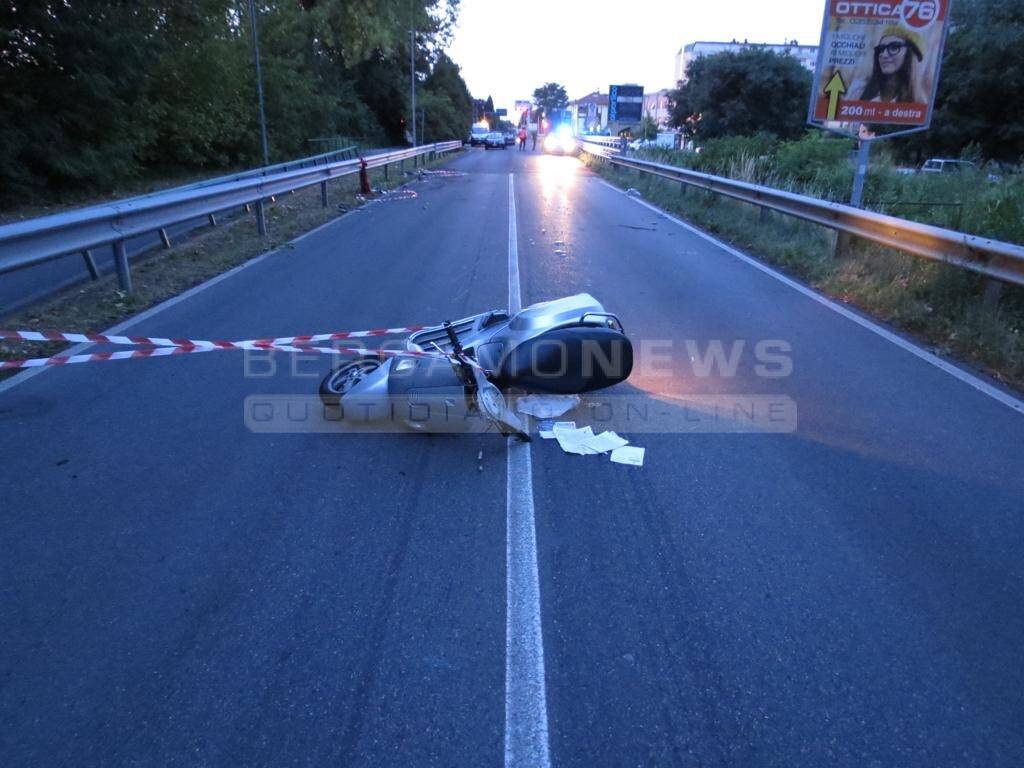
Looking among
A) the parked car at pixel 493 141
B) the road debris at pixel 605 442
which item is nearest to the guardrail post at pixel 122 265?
the road debris at pixel 605 442

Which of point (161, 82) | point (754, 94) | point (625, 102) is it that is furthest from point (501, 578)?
point (754, 94)

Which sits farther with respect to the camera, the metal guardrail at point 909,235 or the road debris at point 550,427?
the metal guardrail at point 909,235

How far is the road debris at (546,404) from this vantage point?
510 cm

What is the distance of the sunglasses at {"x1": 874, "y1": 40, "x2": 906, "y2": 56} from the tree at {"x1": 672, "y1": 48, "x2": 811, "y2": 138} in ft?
116

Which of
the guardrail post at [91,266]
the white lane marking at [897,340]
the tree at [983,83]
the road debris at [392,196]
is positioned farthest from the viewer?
the tree at [983,83]

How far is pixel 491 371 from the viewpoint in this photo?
5.00 metres

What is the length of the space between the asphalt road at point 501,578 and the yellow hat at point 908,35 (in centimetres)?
818

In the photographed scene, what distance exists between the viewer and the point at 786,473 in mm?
4328

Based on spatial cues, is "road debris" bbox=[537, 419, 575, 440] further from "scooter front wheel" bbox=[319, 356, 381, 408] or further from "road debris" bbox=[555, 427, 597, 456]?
"scooter front wheel" bbox=[319, 356, 381, 408]

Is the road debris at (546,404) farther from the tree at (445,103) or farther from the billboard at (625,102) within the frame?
the tree at (445,103)

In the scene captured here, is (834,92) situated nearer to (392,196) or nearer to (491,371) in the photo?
(491,371)

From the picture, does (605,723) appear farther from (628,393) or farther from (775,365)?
(775,365)

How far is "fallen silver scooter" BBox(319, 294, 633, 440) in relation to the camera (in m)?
4.60

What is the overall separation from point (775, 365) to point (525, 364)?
247cm
